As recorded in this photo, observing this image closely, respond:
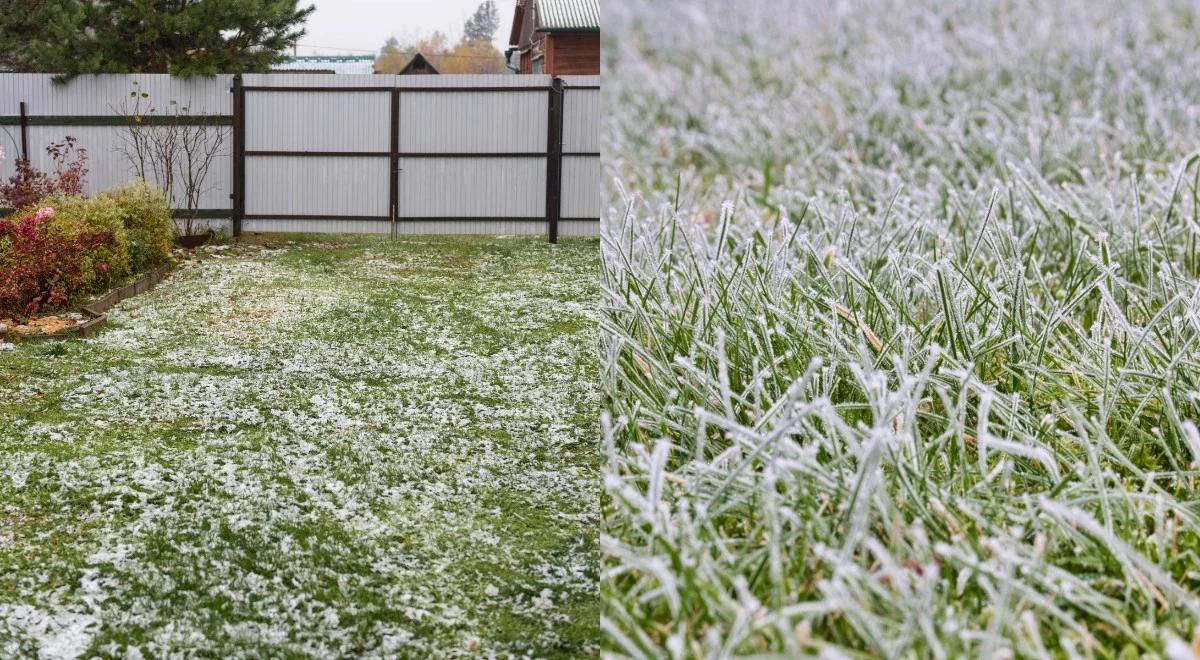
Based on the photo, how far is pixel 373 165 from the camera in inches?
193

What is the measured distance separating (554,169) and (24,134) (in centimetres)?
244

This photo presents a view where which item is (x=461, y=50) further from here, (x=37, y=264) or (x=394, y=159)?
(x=37, y=264)

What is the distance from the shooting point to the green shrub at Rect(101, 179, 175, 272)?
3.34m

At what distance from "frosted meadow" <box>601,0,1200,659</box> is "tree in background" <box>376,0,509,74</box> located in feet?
6.10

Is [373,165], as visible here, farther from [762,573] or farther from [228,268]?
[762,573]

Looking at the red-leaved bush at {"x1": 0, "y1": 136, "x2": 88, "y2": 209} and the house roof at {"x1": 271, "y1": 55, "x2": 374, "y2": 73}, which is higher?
the house roof at {"x1": 271, "y1": 55, "x2": 374, "y2": 73}

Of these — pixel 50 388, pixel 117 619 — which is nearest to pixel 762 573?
pixel 117 619

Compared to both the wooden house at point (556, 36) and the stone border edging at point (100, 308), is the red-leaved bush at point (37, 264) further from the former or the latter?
the wooden house at point (556, 36)

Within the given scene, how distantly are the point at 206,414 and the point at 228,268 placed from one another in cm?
162

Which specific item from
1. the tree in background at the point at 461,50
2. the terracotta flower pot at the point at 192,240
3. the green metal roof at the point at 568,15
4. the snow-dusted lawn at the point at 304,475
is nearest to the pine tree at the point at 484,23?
the tree in background at the point at 461,50

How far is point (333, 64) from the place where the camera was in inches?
179

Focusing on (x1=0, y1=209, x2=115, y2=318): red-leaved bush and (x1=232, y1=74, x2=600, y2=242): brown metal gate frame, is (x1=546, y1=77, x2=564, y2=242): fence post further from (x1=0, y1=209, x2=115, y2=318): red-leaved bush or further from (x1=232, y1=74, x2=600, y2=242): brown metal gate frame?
(x1=0, y1=209, x2=115, y2=318): red-leaved bush

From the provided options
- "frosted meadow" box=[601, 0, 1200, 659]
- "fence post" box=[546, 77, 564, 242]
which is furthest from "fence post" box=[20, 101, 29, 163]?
"frosted meadow" box=[601, 0, 1200, 659]

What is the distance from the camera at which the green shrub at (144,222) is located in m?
3.34
